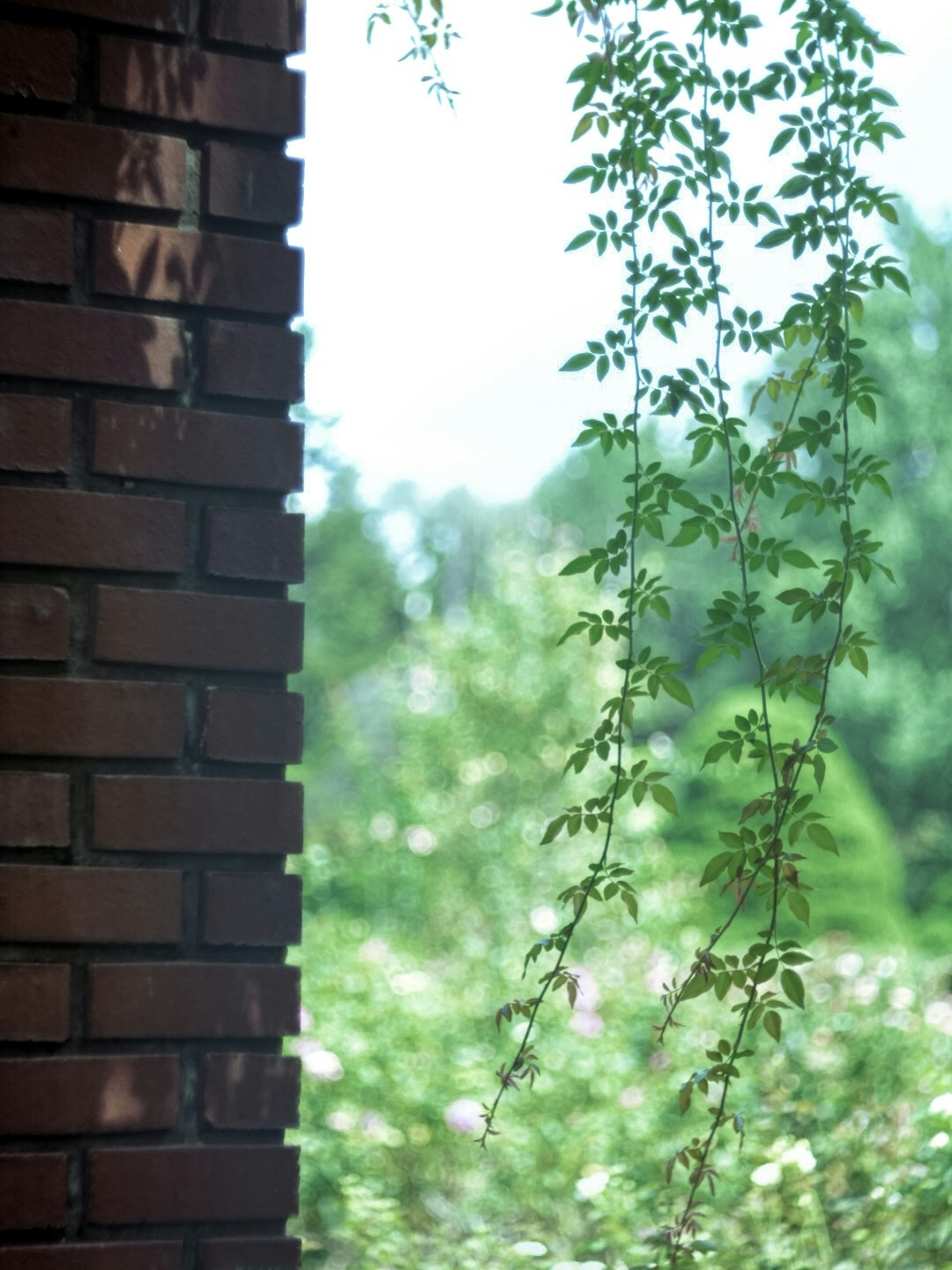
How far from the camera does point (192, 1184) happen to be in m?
1.42

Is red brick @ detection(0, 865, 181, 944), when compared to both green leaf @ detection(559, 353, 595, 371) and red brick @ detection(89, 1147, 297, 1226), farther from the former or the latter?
green leaf @ detection(559, 353, 595, 371)

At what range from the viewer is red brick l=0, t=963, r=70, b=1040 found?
54.4 inches

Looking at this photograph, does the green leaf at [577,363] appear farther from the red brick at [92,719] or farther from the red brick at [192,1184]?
the red brick at [192,1184]

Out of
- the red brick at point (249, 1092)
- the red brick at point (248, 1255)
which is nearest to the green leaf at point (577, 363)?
the red brick at point (249, 1092)

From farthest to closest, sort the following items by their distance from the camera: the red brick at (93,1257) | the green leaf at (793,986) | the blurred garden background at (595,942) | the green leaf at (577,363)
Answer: the blurred garden background at (595,942) → the green leaf at (577,363) → the green leaf at (793,986) → the red brick at (93,1257)

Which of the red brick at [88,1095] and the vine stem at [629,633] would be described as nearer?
the red brick at [88,1095]

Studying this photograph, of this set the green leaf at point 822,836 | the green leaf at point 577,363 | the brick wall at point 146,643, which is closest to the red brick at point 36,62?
the brick wall at point 146,643

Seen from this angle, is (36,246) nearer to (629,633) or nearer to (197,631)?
(197,631)

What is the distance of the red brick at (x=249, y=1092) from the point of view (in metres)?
1.43

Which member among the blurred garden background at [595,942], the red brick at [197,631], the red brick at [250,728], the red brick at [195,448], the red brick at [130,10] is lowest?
the blurred garden background at [595,942]

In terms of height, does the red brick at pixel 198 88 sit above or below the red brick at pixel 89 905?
above

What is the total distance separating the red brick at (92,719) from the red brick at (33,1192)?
380 mm

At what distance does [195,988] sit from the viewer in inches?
56.4

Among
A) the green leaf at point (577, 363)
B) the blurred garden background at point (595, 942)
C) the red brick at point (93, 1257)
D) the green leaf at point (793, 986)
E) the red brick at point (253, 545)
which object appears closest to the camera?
the red brick at point (93, 1257)
